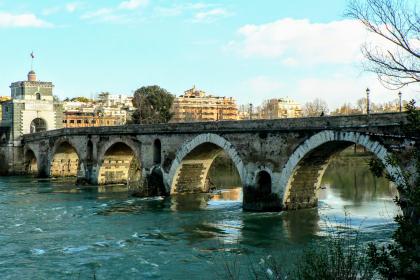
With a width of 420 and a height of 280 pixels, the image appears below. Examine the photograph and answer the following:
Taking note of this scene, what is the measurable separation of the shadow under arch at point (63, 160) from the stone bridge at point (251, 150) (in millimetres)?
5960

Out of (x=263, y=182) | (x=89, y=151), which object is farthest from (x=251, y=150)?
(x=89, y=151)

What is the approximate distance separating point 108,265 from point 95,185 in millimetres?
23248

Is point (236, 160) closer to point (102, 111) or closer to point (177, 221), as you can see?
point (177, 221)

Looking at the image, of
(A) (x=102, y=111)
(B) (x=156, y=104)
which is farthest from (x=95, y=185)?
(A) (x=102, y=111)

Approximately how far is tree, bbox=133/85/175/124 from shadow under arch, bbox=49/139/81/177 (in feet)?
55.1

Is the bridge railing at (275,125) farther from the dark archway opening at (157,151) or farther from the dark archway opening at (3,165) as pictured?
the dark archway opening at (3,165)

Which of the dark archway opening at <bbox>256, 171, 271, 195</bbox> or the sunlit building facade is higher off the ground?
the sunlit building facade

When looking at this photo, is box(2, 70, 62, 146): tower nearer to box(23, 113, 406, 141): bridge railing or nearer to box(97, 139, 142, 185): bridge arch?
box(97, 139, 142, 185): bridge arch

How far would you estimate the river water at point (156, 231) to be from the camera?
15.0 m

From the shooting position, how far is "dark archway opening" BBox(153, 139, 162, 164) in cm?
3129

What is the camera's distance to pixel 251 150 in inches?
958

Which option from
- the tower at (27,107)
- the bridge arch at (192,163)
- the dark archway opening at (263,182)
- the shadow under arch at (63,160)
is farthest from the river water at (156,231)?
the tower at (27,107)

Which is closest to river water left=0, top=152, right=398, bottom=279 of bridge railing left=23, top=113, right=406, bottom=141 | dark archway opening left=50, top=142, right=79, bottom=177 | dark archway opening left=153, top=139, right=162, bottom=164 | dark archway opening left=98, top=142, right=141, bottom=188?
dark archway opening left=153, top=139, right=162, bottom=164

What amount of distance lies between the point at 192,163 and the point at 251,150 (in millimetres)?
6431
